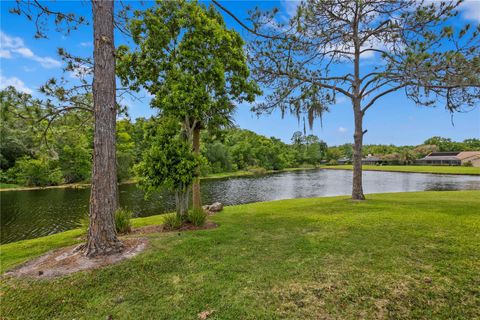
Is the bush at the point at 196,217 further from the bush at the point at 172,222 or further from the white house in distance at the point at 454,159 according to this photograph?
the white house in distance at the point at 454,159

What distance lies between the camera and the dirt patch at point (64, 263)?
12.7 ft

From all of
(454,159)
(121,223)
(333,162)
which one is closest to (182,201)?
(121,223)

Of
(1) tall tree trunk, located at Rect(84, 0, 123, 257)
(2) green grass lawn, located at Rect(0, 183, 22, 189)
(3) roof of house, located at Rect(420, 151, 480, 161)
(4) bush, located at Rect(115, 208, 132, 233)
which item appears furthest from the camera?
(3) roof of house, located at Rect(420, 151, 480, 161)

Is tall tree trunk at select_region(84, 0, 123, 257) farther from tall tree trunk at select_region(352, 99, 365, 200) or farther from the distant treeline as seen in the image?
tall tree trunk at select_region(352, 99, 365, 200)

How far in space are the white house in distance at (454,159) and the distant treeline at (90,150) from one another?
12.8 ft

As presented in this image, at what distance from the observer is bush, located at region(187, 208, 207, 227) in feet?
22.3

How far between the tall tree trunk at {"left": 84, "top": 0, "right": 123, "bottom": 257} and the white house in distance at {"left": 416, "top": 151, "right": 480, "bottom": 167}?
2915 inches

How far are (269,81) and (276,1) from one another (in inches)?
136

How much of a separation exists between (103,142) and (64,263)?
2.18 meters

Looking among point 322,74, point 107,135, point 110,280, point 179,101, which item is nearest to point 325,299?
point 110,280

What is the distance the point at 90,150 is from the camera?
3425cm

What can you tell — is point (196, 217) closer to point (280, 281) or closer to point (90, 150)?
point (280, 281)

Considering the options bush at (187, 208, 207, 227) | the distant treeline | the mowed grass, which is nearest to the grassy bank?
the distant treeline

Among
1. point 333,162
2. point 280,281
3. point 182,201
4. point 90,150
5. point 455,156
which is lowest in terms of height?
point 280,281
